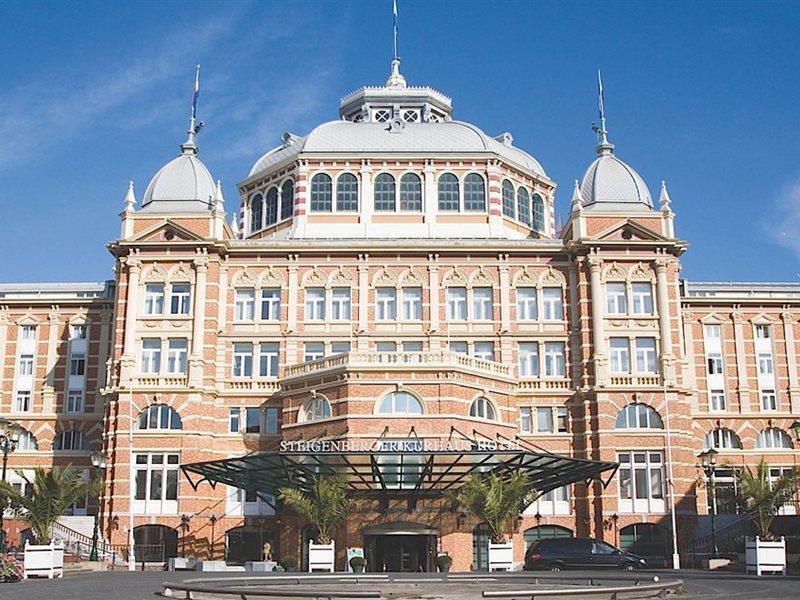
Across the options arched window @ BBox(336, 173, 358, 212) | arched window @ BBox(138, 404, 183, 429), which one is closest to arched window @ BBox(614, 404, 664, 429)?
arched window @ BBox(336, 173, 358, 212)

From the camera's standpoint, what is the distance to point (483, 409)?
5331 cm

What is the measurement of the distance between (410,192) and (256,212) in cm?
1056

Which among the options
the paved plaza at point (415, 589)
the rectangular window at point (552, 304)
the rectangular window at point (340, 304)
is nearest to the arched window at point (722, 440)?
the rectangular window at point (552, 304)

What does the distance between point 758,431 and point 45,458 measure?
147 feet

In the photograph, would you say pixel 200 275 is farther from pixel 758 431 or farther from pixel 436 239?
pixel 758 431

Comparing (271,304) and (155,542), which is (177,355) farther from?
(155,542)

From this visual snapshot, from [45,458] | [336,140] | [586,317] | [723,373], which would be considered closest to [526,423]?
[586,317]

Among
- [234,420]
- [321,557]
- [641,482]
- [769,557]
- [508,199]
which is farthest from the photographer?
[508,199]

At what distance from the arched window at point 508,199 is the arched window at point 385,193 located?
6.97 meters

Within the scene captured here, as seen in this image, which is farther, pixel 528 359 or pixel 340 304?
pixel 340 304

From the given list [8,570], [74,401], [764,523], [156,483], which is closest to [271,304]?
[156,483]

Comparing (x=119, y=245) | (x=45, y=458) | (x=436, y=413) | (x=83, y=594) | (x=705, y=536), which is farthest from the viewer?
(x=45, y=458)

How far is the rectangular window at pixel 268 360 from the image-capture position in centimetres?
5759

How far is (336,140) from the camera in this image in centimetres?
6400
